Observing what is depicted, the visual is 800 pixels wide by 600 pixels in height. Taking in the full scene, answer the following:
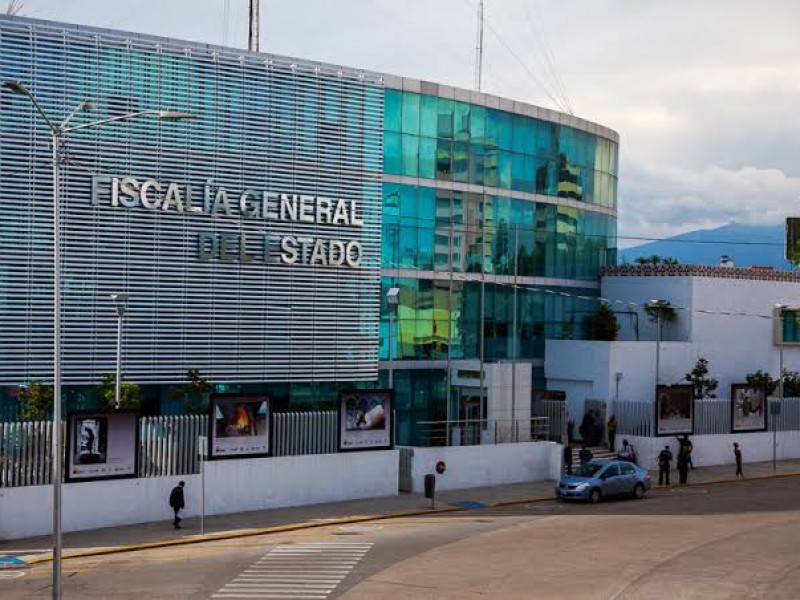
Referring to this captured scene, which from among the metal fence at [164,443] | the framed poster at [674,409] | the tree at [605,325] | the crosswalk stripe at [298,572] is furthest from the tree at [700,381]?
the crosswalk stripe at [298,572]

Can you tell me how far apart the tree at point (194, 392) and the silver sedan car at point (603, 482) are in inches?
584

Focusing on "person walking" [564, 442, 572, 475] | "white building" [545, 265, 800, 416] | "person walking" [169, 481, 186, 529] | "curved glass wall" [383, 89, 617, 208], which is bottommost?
"person walking" [169, 481, 186, 529]

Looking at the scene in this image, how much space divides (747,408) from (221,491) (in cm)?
2973

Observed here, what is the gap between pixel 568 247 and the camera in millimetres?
68562

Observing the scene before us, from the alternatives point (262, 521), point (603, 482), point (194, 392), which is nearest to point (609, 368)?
point (603, 482)

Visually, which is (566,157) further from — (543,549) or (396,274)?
(543,549)

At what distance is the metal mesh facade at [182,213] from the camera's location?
46938 millimetres

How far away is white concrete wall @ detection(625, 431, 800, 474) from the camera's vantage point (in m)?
57.1

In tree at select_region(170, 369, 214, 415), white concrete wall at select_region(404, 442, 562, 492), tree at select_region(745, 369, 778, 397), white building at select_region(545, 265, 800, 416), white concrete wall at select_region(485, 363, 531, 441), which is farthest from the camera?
tree at select_region(745, 369, 778, 397)

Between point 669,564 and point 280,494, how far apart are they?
16007mm

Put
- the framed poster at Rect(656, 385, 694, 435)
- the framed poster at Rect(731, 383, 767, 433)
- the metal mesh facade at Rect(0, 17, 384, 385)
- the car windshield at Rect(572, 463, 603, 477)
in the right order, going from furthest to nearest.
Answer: the framed poster at Rect(731, 383, 767, 433), the framed poster at Rect(656, 385, 694, 435), the metal mesh facade at Rect(0, 17, 384, 385), the car windshield at Rect(572, 463, 603, 477)

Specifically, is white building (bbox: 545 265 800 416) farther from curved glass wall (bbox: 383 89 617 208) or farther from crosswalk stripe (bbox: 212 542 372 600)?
crosswalk stripe (bbox: 212 542 372 600)

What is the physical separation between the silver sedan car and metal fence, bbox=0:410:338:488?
879 cm

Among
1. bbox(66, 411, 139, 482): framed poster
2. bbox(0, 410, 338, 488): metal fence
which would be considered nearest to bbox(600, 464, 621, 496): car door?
bbox(0, 410, 338, 488): metal fence
